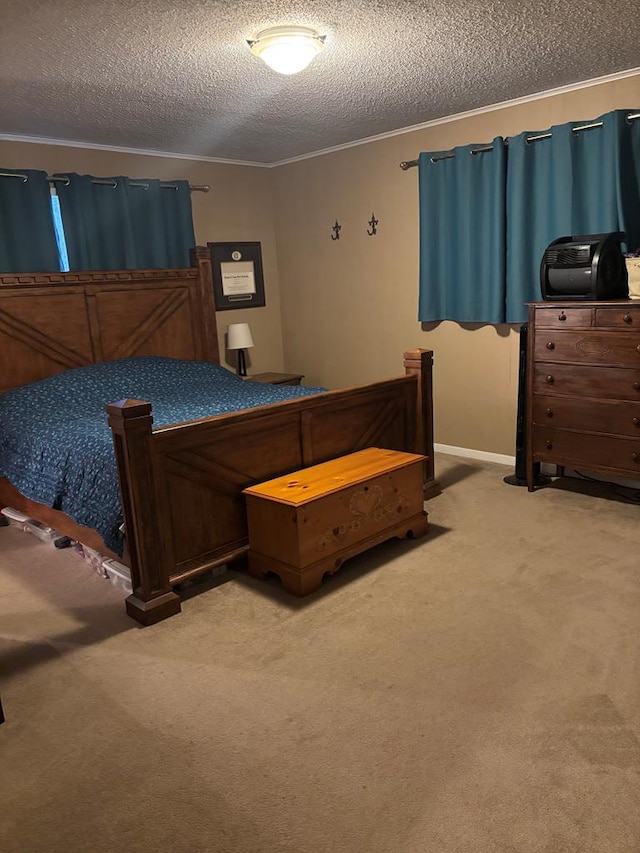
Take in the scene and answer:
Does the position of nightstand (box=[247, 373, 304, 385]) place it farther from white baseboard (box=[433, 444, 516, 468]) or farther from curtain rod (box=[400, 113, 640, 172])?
curtain rod (box=[400, 113, 640, 172])

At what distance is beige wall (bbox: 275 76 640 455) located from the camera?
424 cm

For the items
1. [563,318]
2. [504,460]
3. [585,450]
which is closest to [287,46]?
[563,318]

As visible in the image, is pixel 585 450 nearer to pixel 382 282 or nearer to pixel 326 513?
pixel 326 513

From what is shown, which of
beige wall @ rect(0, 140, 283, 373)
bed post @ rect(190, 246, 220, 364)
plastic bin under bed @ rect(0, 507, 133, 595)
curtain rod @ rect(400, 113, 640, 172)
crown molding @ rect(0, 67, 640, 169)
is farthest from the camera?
bed post @ rect(190, 246, 220, 364)

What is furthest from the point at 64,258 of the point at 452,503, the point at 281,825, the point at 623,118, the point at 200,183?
the point at 281,825

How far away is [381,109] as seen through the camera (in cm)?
393

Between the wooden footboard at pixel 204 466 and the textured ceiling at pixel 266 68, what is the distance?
1.52 metres

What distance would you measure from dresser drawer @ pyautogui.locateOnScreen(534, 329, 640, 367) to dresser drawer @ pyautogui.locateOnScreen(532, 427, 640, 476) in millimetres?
410

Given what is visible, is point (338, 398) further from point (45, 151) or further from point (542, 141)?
point (45, 151)

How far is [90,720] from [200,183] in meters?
4.06

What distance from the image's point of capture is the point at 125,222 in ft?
14.5

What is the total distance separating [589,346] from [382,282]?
1879mm

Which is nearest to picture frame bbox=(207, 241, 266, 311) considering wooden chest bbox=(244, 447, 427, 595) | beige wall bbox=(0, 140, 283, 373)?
beige wall bbox=(0, 140, 283, 373)

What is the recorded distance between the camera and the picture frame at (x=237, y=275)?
202 inches
